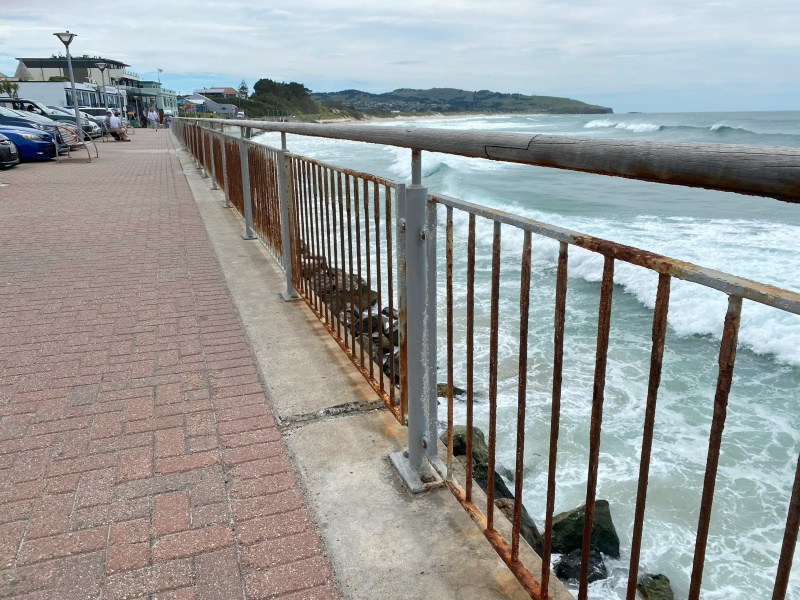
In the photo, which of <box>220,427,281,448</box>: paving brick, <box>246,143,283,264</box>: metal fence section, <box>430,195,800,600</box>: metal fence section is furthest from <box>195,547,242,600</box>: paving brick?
<box>246,143,283,264</box>: metal fence section

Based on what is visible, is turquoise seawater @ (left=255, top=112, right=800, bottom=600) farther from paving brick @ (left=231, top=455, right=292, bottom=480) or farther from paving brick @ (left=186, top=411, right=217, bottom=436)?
paving brick @ (left=186, top=411, right=217, bottom=436)

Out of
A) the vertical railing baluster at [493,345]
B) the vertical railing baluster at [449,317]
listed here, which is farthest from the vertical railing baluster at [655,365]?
the vertical railing baluster at [449,317]

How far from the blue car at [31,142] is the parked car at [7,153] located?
3.01 ft

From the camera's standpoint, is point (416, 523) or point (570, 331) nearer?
point (416, 523)

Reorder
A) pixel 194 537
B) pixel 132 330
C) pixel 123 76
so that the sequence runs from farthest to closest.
Answer: pixel 123 76 < pixel 132 330 < pixel 194 537

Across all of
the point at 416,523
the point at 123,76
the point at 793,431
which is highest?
the point at 123,76

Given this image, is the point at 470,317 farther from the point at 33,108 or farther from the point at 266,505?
the point at 33,108

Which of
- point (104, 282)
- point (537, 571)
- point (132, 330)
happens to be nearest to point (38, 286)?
point (104, 282)

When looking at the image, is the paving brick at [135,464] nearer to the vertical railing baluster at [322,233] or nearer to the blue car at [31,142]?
the vertical railing baluster at [322,233]

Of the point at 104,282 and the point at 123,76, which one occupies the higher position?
the point at 123,76

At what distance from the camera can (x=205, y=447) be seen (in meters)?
3.03

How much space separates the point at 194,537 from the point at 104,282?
4207 millimetres

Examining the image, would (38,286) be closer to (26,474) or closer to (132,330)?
(132,330)

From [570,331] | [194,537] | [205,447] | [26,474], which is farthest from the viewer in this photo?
[570,331]
